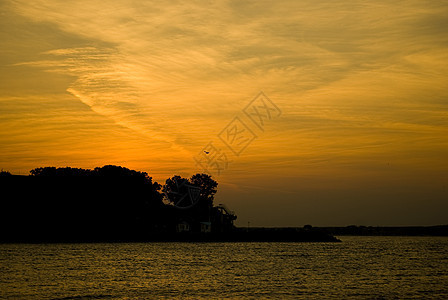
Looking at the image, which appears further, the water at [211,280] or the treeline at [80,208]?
the treeline at [80,208]

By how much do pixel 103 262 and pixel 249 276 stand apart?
1149 inches

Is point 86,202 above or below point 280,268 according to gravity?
above

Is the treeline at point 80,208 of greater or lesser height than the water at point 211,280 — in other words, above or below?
above

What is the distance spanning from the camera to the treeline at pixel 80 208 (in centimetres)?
16000

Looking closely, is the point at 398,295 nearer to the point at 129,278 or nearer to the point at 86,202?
the point at 129,278

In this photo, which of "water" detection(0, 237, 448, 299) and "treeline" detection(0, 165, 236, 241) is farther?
"treeline" detection(0, 165, 236, 241)

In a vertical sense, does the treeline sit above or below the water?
above

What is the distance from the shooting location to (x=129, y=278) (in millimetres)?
65875

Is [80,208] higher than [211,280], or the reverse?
[80,208]

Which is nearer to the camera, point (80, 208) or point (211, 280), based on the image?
point (211, 280)

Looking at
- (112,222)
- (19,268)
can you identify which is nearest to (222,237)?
(112,222)

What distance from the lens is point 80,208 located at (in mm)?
165375

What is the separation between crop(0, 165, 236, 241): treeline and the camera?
160000 millimetres

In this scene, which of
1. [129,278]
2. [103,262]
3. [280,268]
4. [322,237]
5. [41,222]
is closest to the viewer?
[129,278]
